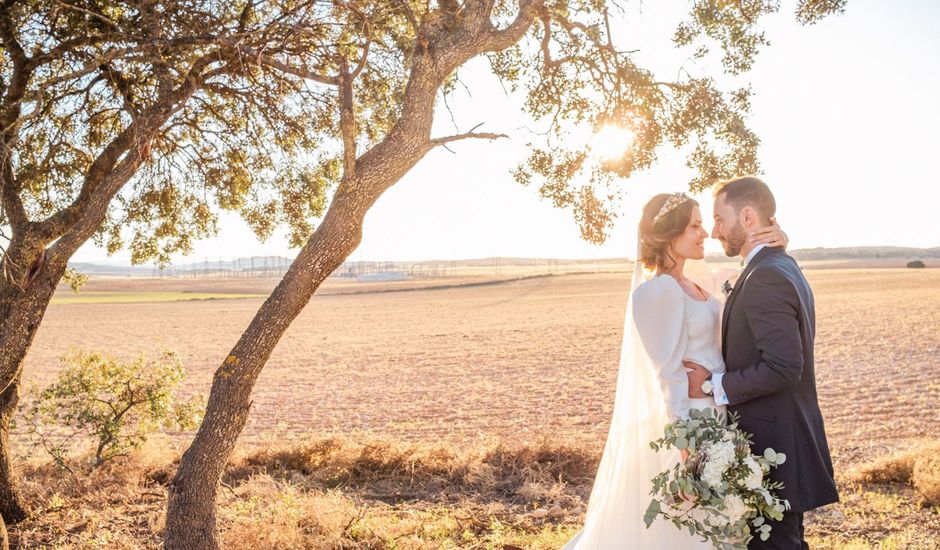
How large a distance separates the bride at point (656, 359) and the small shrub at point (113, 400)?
21.2ft

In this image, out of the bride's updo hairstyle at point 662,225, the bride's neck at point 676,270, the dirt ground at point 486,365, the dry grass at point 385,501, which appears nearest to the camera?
the bride's updo hairstyle at point 662,225

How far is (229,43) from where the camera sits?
17.9 feet

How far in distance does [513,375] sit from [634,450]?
19.0 m

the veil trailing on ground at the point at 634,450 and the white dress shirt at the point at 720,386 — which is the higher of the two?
the white dress shirt at the point at 720,386

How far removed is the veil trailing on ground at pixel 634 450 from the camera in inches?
158

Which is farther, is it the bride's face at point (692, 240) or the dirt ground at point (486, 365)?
the dirt ground at point (486, 365)

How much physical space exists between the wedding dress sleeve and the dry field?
3.04m

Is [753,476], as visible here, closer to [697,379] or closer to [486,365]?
[697,379]

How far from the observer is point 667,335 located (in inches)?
139

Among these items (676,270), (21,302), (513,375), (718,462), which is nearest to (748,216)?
(676,270)

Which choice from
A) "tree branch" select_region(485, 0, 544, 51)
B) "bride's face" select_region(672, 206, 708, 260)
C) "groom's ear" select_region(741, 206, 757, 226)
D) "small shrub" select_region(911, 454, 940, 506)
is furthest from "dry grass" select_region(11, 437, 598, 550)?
"tree branch" select_region(485, 0, 544, 51)

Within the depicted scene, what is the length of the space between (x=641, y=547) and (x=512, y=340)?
99.8 feet

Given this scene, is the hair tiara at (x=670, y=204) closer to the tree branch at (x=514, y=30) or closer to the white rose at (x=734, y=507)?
the white rose at (x=734, y=507)

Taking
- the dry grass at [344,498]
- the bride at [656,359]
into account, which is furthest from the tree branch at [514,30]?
the dry grass at [344,498]
